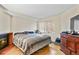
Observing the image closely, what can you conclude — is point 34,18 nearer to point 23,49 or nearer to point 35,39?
point 35,39

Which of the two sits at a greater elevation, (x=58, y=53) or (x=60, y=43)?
(x=60, y=43)

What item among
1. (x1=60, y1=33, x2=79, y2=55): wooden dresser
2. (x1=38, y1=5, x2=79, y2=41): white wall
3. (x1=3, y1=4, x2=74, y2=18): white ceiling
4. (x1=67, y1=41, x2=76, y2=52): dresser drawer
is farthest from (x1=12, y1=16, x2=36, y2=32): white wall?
(x1=67, y1=41, x2=76, y2=52): dresser drawer

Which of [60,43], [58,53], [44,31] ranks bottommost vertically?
[58,53]

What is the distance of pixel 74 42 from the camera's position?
145 centimetres

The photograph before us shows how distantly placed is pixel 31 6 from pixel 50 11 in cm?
32

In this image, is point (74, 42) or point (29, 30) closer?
point (74, 42)

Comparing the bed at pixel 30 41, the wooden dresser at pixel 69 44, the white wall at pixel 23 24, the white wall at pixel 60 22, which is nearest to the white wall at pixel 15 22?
the white wall at pixel 23 24

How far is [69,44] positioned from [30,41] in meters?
0.65

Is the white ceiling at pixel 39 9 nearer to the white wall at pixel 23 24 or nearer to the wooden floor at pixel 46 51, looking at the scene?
the white wall at pixel 23 24

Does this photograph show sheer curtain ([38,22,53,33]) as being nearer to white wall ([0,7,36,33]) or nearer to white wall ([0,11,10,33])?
white wall ([0,7,36,33])

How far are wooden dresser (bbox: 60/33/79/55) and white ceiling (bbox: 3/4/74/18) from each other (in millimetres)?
413

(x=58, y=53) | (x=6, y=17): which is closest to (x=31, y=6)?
(x=6, y=17)

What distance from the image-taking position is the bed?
4.68ft

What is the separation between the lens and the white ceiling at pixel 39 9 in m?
1.47
